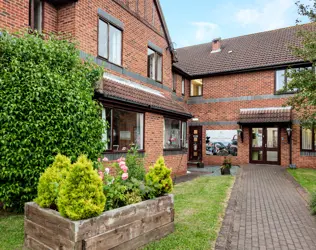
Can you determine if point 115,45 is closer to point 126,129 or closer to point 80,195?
point 126,129

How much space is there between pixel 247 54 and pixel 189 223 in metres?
15.0

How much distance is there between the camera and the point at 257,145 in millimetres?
15961

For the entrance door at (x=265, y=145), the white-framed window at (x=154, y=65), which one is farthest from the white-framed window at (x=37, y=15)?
the entrance door at (x=265, y=145)

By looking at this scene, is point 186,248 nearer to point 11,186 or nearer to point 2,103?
point 11,186

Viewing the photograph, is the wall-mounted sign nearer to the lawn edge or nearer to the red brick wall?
the red brick wall

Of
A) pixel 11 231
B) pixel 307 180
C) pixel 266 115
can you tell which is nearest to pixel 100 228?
pixel 11 231

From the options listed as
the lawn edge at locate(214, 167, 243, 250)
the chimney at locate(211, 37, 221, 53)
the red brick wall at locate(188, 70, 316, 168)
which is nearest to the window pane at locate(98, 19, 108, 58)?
the lawn edge at locate(214, 167, 243, 250)

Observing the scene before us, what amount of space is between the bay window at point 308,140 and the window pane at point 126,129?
33.1ft

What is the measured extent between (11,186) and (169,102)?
26.7ft

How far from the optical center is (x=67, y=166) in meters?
4.39

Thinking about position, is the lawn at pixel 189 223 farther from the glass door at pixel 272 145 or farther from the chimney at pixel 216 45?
the chimney at pixel 216 45

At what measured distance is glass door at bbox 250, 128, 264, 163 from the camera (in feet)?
51.9

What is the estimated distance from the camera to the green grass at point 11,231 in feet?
13.1

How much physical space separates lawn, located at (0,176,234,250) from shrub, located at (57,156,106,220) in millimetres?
1300
